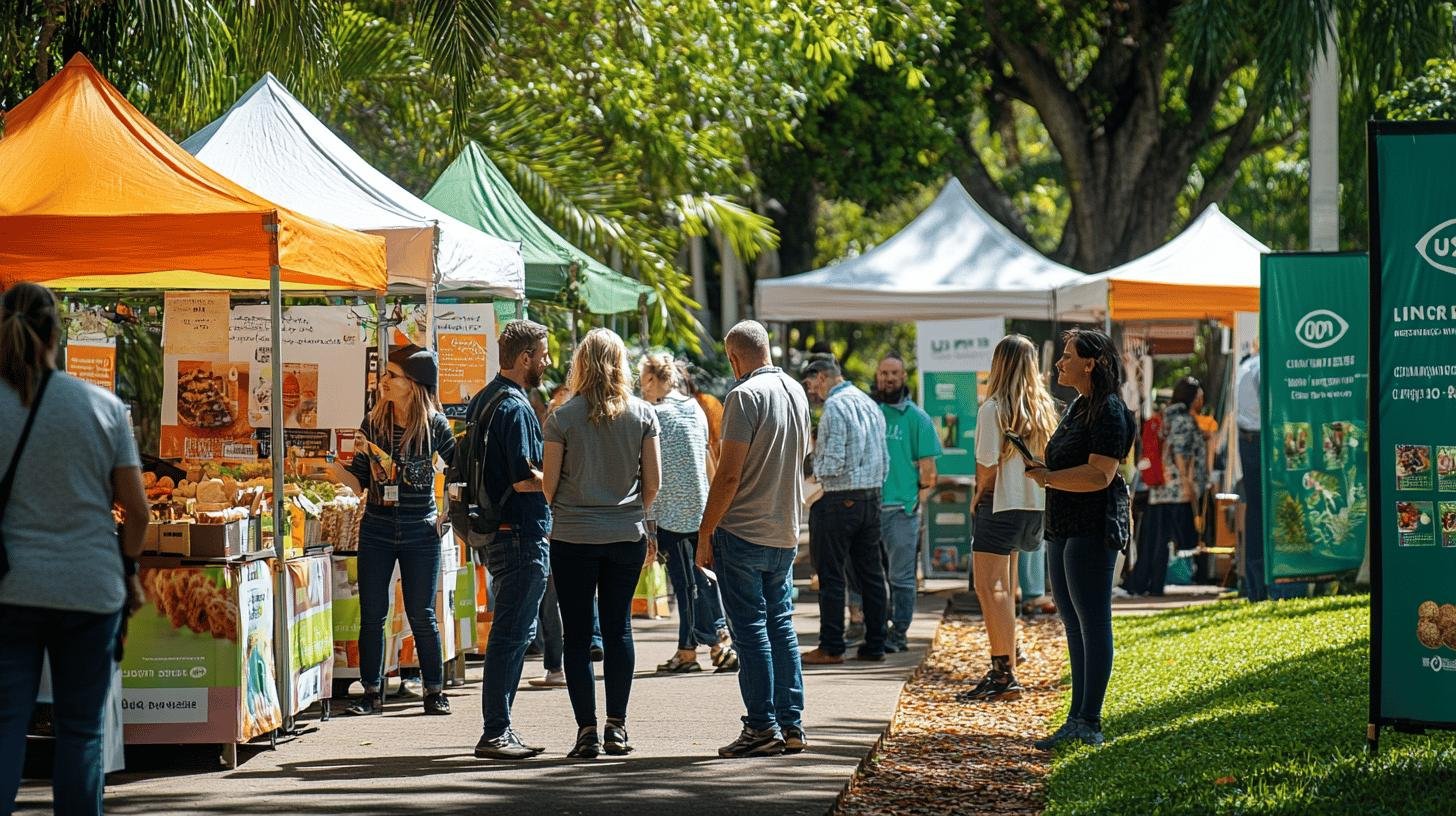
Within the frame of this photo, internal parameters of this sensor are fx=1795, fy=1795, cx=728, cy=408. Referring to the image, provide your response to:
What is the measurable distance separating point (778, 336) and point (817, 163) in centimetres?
503

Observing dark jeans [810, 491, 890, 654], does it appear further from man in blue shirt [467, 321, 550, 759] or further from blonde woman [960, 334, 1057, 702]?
man in blue shirt [467, 321, 550, 759]

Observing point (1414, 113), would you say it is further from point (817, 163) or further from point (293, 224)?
point (817, 163)

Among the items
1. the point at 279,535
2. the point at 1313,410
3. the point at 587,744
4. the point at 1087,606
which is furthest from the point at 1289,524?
the point at 279,535

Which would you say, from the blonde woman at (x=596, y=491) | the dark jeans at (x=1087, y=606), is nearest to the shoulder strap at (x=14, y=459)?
the blonde woman at (x=596, y=491)

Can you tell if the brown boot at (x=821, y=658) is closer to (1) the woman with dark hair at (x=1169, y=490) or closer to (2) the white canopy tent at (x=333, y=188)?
(2) the white canopy tent at (x=333, y=188)

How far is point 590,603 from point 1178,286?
30.5 feet

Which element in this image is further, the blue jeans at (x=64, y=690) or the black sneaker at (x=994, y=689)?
the black sneaker at (x=994, y=689)

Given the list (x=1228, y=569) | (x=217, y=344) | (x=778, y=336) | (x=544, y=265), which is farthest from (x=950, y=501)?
(x=778, y=336)

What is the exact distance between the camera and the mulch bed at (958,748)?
7383 millimetres

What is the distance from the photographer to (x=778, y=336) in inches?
1219

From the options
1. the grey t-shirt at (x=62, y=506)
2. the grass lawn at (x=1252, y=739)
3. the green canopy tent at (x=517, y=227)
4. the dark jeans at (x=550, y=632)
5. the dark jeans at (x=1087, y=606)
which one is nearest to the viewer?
the grey t-shirt at (x=62, y=506)

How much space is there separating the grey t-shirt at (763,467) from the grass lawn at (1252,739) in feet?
5.28

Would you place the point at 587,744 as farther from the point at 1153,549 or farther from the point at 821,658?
the point at 1153,549

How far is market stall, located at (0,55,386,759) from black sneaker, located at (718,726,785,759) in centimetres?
210
